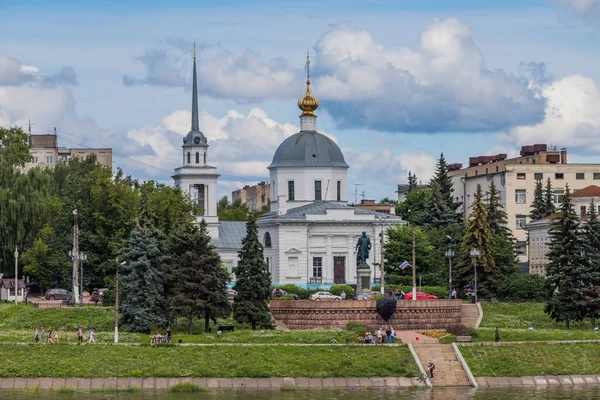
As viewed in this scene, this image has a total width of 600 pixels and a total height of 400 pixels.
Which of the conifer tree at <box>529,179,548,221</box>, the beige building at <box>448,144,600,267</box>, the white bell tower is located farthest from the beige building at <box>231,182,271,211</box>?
the conifer tree at <box>529,179,548,221</box>

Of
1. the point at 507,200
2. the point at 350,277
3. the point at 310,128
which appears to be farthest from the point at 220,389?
the point at 507,200

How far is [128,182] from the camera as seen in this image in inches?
3836

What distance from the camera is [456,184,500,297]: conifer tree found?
275 feet

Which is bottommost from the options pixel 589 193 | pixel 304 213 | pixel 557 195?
pixel 304 213

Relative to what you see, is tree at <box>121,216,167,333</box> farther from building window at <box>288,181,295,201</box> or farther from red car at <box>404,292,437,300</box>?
building window at <box>288,181,295,201</box>

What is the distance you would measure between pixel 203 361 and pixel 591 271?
74.9 feet

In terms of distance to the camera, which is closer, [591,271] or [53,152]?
[591,271]

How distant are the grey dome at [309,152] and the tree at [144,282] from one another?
1353 inches

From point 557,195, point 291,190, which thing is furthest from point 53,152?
point 557,195

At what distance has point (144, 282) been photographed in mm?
69875

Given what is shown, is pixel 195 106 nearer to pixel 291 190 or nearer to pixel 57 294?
pixel 291 190

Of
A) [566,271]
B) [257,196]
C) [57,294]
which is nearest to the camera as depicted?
[566,271]

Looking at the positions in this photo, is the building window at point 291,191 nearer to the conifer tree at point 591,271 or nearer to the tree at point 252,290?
the tree at point 252,290

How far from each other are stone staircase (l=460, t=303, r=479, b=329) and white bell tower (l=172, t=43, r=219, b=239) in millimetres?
38447
